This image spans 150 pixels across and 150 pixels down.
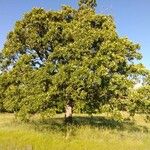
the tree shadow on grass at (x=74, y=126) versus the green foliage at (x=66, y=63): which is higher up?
the green foliage at (x=66, y=63)

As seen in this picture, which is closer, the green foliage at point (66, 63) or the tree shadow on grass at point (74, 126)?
the green foliage at point (66, 63)

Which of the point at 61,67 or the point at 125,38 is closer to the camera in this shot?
the point at 61,67

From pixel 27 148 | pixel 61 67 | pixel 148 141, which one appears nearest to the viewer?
pixel 27 148

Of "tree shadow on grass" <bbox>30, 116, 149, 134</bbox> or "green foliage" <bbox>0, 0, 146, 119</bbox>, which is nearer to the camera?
"green foliage" <bbox>0, 0, 146, 119</bbox>

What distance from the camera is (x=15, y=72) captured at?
34.2 metres

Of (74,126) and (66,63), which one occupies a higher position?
(66,63)

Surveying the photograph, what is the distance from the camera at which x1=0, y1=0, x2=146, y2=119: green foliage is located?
30.3m

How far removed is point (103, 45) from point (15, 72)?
809 centimetres

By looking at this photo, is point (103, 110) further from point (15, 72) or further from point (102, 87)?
point (15, 72)

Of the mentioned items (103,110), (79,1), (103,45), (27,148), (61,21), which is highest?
(79,1)

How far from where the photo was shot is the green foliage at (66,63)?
30.3m

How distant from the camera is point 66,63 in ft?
103

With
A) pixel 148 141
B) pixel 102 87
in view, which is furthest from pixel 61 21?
pixel 148 141

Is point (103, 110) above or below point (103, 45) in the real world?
below
